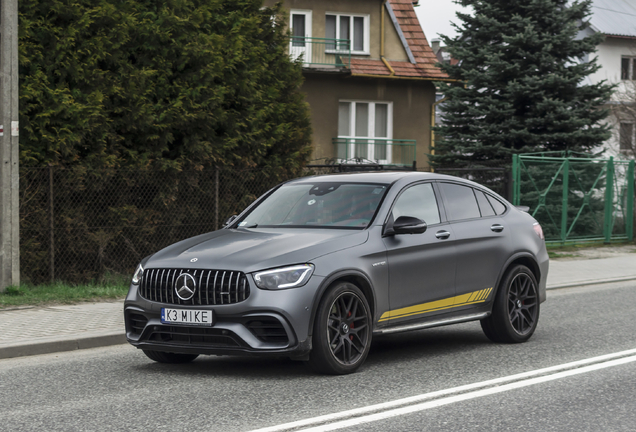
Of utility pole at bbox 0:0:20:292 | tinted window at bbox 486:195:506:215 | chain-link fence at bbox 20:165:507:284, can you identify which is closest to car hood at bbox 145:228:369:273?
tinted window at bbox 486:195:506:215

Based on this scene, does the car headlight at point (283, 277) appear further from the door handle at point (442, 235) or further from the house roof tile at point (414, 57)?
the house roof tile at point (414, 57)

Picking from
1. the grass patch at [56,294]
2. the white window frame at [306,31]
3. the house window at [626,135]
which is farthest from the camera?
the house window at [626,135]

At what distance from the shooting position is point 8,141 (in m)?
11.4

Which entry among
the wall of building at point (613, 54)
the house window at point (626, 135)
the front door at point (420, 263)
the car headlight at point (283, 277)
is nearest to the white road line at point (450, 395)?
the front door at point (420, 263)

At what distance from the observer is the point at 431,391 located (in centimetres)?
668

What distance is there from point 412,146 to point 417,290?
25.0 m

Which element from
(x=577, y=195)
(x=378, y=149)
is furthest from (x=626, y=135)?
(x=577, y=195)

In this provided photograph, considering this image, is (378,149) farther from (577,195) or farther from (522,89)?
(577,195)

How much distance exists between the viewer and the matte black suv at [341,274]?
6891 millimetres

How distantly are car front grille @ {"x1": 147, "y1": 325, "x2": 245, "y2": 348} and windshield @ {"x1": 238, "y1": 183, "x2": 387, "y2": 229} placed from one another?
4.63 feet

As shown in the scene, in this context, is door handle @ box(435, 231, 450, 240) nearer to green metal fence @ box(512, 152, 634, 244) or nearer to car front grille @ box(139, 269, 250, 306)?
car front grille @ box(139, 269, 250, 306)

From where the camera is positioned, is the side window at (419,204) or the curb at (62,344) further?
the curb at (62,344)

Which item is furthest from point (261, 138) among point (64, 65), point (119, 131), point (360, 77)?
point (360, 77)

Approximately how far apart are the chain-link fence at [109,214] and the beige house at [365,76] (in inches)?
653
